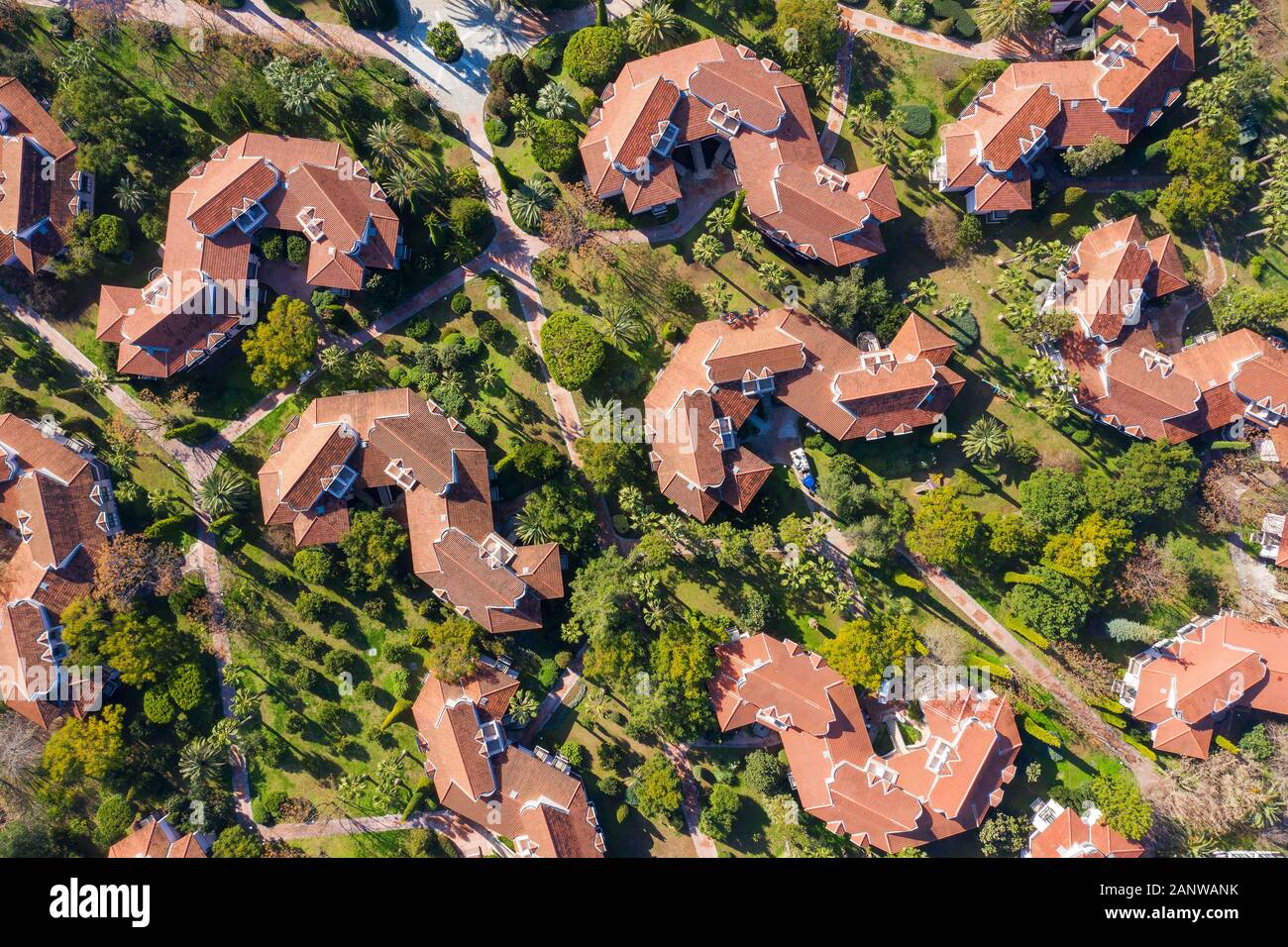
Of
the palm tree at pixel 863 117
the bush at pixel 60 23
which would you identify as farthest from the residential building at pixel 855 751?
the bush at pixel 60 23

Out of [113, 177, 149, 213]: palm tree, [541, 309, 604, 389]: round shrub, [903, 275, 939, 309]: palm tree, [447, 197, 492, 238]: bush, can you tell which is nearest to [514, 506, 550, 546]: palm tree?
[541, 309, 604, 389]: round shrub

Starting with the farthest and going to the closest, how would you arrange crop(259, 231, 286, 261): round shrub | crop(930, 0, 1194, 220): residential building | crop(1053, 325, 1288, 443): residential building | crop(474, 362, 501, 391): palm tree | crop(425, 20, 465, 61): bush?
crop(425, 20, 465, 61): bush, crop(474, 362, 501, 391): palm tree, crop(259, 231, 286, 261): round shrub, crop(1053, 325, 1288, 443): residential building, crop(930, 0, 1194, 220): residential building

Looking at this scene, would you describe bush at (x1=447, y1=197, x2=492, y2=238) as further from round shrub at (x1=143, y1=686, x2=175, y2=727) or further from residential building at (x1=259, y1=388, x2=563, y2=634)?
round shrub at (x1=143, y1=686, x2=175, y2=727)

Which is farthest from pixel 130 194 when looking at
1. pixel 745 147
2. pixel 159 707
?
pixel 745 147

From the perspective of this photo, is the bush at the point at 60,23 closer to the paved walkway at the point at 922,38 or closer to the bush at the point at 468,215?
the bush at the point at 468,215

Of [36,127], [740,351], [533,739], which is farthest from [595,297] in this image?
[36,127]
